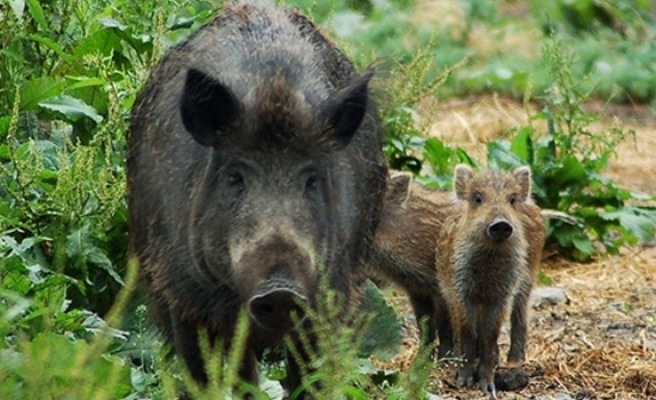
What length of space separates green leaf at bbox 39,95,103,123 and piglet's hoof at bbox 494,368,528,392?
2152 mm

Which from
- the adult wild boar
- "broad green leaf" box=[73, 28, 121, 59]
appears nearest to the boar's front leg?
the adult wild boar

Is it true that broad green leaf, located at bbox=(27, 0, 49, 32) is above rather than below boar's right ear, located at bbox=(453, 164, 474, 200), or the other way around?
above

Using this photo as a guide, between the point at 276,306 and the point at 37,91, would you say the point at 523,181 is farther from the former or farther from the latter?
the point at 276,306

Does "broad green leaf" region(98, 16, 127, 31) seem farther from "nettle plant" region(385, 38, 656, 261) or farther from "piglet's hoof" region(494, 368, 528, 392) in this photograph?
"nettle plant" region(385, 38, 656, 261)

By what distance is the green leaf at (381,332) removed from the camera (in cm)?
781

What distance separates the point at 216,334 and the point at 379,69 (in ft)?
3.68

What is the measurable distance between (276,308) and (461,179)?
11.6 feet

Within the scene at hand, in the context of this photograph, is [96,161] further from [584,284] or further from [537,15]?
[537,15]

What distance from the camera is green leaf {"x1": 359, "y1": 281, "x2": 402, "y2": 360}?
25.6ft

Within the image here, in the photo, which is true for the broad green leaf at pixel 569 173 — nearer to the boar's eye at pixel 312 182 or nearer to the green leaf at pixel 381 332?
the green leaf at pixel 381 332

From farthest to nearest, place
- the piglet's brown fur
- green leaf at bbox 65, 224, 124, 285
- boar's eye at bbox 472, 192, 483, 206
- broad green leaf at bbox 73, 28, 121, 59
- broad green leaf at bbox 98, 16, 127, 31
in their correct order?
boar's eye at bbox 472, 192, 483, 206 < the piglet's brown fur < broad green leaf at bbox 73, 28, 121, 59 < broad green leaf at bbox 98, 16, 127, 31 < green leaf at bbox 65, 224, 124, 285

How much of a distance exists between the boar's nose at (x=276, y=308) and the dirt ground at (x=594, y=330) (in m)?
1.51

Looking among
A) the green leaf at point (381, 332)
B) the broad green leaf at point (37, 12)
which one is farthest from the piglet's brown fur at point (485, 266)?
the broad green leaf at point (37, 12)

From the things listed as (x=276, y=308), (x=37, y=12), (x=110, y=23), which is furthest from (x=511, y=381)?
(x=276, y=308)
